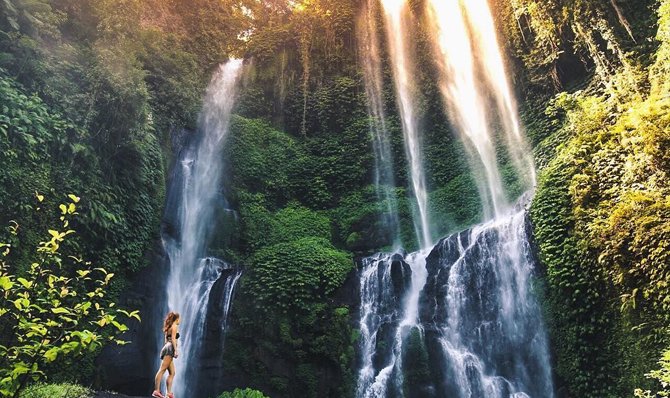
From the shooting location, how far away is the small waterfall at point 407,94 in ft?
55.2

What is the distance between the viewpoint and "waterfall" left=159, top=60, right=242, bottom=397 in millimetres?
12367

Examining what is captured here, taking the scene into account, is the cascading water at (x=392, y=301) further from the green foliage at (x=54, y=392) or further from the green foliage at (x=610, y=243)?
the green foliage at (x=54, y=392)

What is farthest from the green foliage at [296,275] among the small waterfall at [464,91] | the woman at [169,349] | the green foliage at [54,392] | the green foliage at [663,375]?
the green foliage at [663,375]

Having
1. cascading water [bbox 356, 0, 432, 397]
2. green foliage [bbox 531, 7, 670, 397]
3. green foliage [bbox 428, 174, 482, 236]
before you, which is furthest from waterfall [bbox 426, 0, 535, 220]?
green foliage [bbox 531, 7, 670, 397]

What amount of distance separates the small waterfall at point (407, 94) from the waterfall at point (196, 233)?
7415 mm

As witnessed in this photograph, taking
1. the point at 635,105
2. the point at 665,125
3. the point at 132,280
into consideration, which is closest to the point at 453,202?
the point at 635,105

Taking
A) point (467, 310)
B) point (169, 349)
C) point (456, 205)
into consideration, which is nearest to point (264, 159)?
point (456, 205)

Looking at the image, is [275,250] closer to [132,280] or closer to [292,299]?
[292,299]

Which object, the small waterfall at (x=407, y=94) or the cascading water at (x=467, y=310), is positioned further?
the small waterfall at (x=407, y=94)

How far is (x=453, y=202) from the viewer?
16312mm

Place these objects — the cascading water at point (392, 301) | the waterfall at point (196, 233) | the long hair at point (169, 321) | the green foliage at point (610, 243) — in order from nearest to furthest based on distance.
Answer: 1. the long hair at point (169, 321)
2. the green foliage at point (610, 243)
3. the cascading water at point (392, 301)
4. the waterfall at point (196, 233)

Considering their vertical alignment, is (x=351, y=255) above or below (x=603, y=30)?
below

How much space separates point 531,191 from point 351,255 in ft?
19.7

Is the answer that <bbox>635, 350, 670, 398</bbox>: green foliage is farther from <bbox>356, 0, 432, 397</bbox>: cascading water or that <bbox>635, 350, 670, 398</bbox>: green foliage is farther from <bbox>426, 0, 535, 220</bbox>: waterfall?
<bbox>426, 0, 535, 220</bbox>: waterfall
